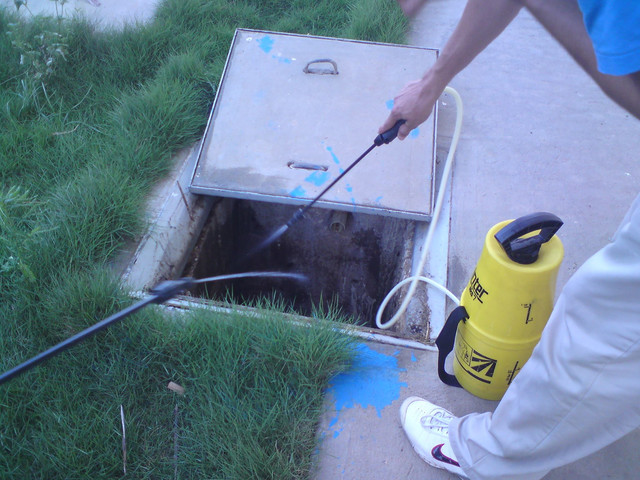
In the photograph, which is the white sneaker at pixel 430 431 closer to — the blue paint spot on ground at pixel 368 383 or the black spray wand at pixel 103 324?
the blue paint spot on ground at pixel 368 383

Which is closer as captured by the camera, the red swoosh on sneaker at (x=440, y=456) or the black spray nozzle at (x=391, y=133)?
the red swoosh on sneaker at (x=440, y=456)

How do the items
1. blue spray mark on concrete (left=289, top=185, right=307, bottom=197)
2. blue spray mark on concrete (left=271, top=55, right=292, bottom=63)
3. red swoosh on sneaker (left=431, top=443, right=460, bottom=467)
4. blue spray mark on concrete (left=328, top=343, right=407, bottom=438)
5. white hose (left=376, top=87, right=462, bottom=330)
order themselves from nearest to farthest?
1. red swoosh on sneaker (left=431, top=443, right=460, bottom=467)
2. blue spray mark on concrete (left=328, top=343, right=407, bottom=438)
3. white hose (left=376, top=87, right=462, bottom=330)
4. blue spray mark on concrete (left=289, top=185, right=307, bottom=197)
5. blue spray mark on concrete (left=271, top=55, right=292, bottom=63)

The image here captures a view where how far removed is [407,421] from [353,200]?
0.99m

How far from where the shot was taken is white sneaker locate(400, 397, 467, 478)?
146 cm

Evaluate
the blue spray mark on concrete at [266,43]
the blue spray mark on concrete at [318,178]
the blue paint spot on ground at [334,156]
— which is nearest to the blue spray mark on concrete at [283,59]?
the blue spray mark on concrete at [266,43]

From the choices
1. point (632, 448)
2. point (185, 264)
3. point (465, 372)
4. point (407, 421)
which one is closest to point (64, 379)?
point (185, 264)

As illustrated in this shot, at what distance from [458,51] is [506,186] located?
1.07 metres

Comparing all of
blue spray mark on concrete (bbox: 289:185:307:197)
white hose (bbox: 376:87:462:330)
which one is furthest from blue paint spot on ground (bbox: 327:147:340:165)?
white hose (bbox: 376:87:462:330)

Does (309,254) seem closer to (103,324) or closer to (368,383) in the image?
(368,383)

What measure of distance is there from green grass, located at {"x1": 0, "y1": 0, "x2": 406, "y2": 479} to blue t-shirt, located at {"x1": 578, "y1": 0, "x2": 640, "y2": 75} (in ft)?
3.60

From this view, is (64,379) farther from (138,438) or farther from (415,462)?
(415,462)

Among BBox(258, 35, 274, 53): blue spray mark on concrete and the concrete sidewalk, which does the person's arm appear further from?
BBox(258, 35, 274, 53): blue spray mark on concrete

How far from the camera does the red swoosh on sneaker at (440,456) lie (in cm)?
145

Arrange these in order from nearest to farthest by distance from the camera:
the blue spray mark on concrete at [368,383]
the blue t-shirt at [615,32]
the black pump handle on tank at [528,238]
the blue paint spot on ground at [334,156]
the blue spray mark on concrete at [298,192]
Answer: the blue t-shirt at [615,32] → the black pump handle on tank at [528,238] → the blue spray mark on concrete at [368,383] → the blue spray mark on concrete at [298,192] → the blue paint spot on ground at [334,156]
